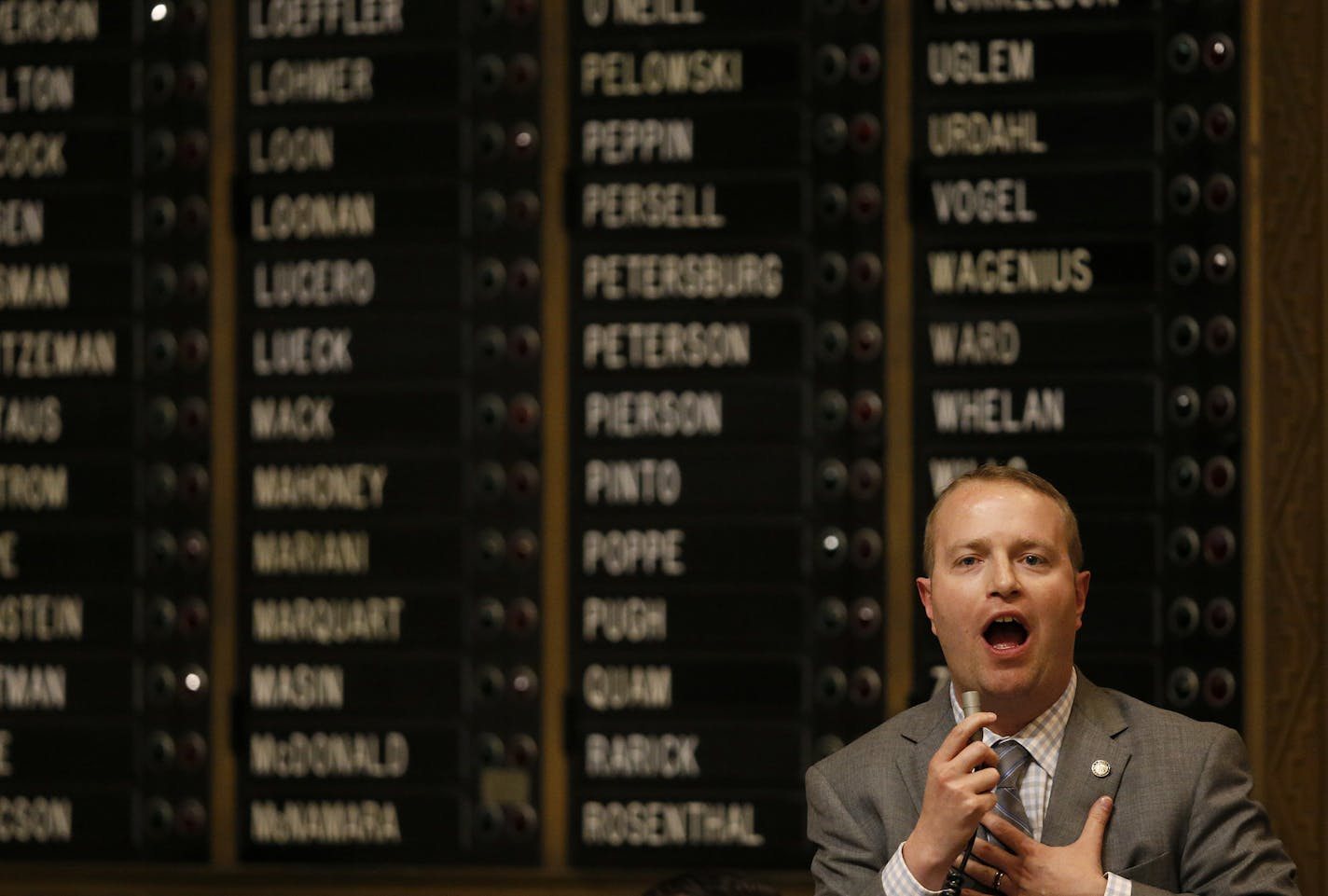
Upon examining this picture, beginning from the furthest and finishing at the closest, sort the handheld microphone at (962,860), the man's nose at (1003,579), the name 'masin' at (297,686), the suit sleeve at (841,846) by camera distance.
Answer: the name 'masin' at (297,686) < the suit sleeve at (841,846) < the man's nose at (1003,579) < the handheld microphone at (962,860)

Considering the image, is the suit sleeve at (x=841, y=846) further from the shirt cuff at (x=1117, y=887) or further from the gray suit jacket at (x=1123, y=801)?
the shirt cuff at (x=1117, y=887)

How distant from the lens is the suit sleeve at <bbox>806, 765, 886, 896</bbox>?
209 centimetres

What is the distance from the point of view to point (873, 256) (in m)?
Answer: 3.28

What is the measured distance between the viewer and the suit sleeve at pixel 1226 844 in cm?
191

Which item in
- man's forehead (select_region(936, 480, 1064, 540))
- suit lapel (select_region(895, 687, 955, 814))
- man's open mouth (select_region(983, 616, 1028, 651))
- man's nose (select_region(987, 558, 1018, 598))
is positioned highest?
man's forehead (select_region(936, 480, 1064, 540))

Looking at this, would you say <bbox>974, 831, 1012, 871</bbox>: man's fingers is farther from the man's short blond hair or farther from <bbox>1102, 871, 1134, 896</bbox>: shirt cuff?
the man's short blond hair

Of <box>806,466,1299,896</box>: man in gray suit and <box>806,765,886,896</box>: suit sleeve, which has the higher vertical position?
<box>806,466,1299,896</box>: man in gray suit

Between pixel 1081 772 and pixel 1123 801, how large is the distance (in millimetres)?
63

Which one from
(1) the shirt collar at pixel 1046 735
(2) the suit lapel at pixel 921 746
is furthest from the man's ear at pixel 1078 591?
(2) the suit lapel at pixel 921 746

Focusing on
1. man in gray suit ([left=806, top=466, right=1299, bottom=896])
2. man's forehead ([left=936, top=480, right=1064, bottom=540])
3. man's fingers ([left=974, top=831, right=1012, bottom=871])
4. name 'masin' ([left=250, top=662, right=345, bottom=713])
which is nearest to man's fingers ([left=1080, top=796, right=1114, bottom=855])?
man in gray suit ([left=806, top=466, right=1299, bottom=896])

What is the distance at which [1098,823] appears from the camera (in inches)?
77.2

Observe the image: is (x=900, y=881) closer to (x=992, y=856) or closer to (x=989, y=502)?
(x=992, y=856)

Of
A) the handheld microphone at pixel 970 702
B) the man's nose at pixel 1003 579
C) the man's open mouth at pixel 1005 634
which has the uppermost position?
the man's nose at pixel 1003 579

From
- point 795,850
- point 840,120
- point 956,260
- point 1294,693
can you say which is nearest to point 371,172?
point 840,120
